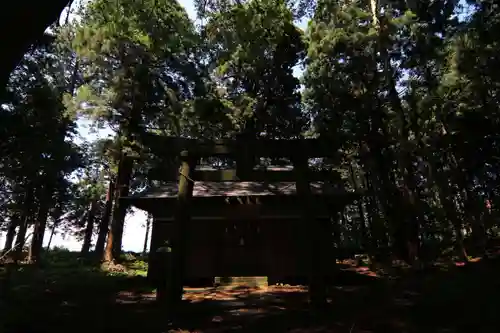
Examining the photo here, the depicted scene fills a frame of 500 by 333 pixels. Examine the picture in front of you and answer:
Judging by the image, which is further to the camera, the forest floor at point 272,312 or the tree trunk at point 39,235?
the tree trunk at point 39,235

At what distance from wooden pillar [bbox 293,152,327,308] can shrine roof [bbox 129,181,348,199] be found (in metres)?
4.99

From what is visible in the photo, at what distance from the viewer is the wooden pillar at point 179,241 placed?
794 centimetres

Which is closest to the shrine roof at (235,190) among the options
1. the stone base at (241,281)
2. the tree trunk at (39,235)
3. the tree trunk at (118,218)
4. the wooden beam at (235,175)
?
the stone base at (241,281)

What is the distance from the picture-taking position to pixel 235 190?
46.3ft

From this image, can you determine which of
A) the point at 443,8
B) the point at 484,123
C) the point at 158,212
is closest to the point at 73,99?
the point at 158,212

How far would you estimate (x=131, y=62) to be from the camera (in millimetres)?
19141

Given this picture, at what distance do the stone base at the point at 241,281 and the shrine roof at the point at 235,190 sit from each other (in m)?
3.37

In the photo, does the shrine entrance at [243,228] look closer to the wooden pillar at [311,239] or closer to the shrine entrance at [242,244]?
the shrine entrance at [242,244]

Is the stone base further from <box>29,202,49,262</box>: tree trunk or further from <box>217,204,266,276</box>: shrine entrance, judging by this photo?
<box>29,202,49,262</box>: tree trunk

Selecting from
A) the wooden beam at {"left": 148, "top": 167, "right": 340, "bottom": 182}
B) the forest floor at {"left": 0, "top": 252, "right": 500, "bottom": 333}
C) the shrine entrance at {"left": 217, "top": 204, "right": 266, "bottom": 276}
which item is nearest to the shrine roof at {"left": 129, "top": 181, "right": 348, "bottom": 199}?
the shrine entrance at {"left": 217, "top": 204, "right": 266, "bottom": 276}

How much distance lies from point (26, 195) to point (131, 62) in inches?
431

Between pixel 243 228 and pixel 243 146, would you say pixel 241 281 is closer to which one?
pixel 243 228

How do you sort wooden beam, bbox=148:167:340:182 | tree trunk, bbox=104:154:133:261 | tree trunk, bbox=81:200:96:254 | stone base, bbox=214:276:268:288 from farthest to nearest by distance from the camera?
tree trunk, bbox=81:200:96:254 < tree trunk, bbox=104:154:133:261 < stone base, bbox=214:276:268:288 < wooden beam, bbox=148:167:340:182

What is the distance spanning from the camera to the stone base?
1319 centimetres
